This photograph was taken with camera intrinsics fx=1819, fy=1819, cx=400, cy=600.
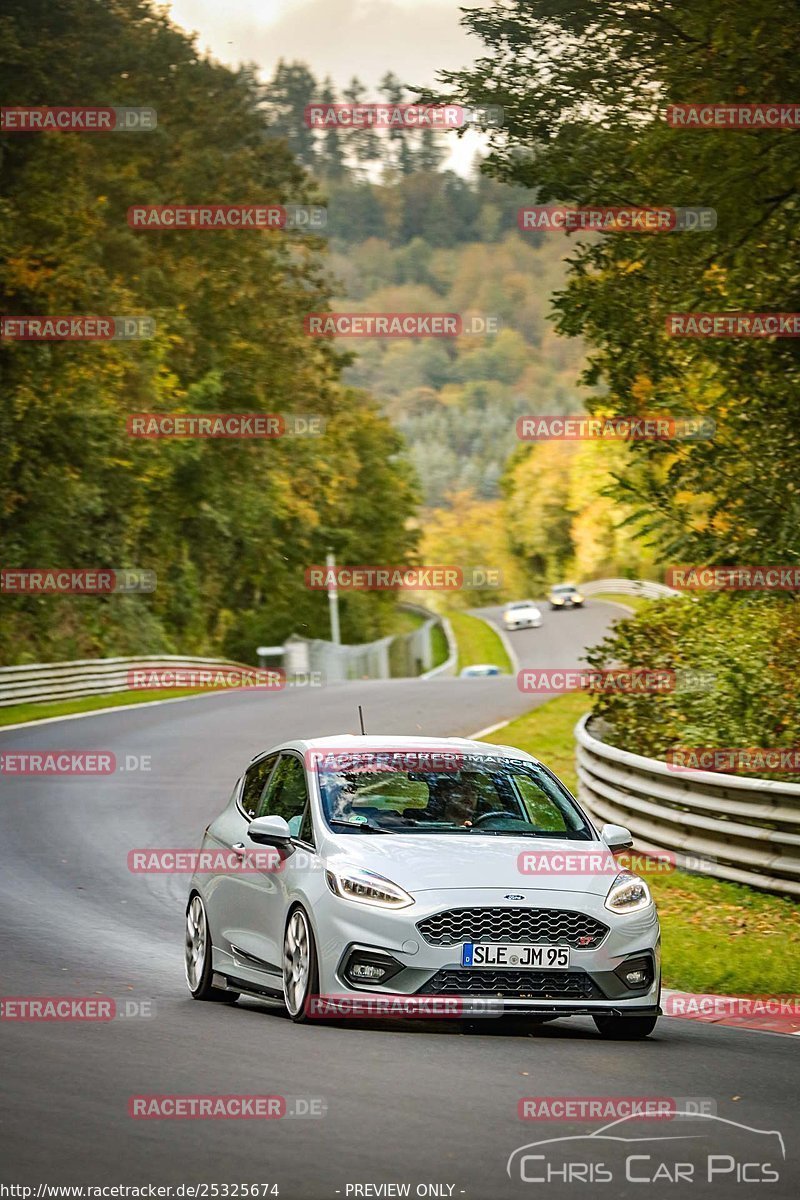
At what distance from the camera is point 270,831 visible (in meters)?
9.58

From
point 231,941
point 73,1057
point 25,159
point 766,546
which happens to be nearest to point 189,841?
point 766,546

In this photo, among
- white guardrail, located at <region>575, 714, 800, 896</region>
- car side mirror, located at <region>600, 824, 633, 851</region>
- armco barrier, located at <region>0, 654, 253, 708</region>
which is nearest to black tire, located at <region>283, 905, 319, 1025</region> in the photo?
car side mirror, located at <region>600, 824, 633, 851</region>

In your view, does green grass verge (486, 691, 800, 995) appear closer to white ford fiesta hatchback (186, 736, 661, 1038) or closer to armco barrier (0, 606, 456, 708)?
white ford fiesta hatchback (186, 736, 661, 1038)

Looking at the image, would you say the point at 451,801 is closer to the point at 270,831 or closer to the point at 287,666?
the point at 270,831

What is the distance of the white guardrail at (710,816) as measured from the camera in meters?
13.9

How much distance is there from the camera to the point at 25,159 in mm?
46531

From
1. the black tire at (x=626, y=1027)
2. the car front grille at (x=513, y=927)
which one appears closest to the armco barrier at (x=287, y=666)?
the black tire at (x=626, y=1027)

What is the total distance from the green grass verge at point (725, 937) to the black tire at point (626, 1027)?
81.6 inches

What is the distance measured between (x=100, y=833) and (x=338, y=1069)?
13.4 meters

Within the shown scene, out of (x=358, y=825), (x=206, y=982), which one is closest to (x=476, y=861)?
(x=358, y=825)

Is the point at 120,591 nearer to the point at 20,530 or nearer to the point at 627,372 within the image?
the point at 20,530

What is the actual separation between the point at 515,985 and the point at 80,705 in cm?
3437

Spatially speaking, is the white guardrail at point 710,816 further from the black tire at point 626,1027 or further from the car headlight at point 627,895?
the black tire at point 626,1027

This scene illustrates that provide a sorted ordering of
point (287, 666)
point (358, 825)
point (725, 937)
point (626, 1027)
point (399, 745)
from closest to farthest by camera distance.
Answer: point (626, 1027) < point (358, 825) < point (399, 745) < point (725, 937) < point (287, 666)
